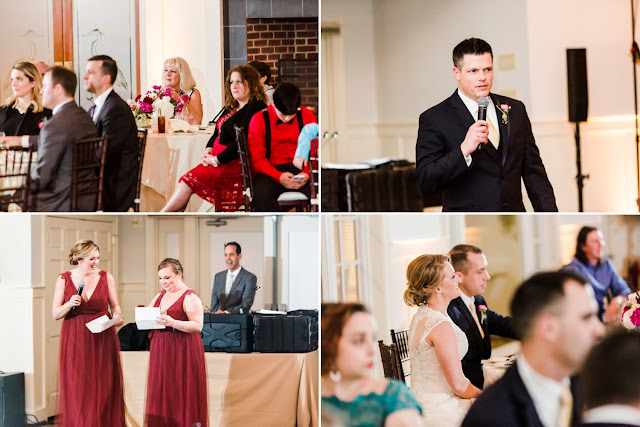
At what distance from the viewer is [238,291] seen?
12.9 feet

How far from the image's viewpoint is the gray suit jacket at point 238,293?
155 inches

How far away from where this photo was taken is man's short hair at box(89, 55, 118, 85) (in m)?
4.00

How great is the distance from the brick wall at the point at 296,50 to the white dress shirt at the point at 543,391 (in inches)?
61.4

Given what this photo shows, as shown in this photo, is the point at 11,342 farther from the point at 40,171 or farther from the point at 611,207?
the point at 611,207

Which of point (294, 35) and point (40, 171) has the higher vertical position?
point (294, 35)

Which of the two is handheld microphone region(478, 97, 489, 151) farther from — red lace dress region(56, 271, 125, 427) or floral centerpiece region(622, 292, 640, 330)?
red lace dress region(56, 271, 125, 427)

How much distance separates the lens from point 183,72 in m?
3.97

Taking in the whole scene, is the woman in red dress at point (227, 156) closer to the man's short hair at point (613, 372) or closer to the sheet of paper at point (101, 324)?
the sheet of paper at point (101, 324)

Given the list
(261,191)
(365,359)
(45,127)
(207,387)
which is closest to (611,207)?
(365,359)

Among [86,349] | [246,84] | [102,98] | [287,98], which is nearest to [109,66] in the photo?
[102,98]

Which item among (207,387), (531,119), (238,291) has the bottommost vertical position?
(207,387)

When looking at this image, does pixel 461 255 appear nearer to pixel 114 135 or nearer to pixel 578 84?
pixel 578 84

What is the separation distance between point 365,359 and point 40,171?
5.81 ft

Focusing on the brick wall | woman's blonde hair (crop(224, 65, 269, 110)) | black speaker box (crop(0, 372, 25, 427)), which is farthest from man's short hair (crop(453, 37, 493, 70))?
black speaker box (crop(0, 372, 25, 427))
